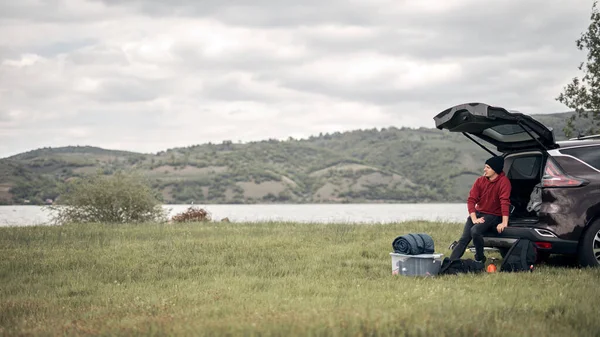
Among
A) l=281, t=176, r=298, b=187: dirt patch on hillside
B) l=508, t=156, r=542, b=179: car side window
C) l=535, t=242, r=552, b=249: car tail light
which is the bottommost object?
l=535, t=242, r=552, b=249: car tail light

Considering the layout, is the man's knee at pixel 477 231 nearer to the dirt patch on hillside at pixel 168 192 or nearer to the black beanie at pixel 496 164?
the black beanie at pixel 496 164

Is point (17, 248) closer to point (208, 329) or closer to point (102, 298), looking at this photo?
point (102, 298)

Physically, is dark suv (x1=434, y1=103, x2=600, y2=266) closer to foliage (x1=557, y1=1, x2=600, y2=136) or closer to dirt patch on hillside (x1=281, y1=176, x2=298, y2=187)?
foliage (x1=557, y1=1, x2=600, y2=136)

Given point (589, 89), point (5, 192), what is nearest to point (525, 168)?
point (589, 89)

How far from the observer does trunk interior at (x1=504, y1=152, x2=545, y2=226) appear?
11.7 m

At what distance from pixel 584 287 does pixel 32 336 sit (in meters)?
7.42

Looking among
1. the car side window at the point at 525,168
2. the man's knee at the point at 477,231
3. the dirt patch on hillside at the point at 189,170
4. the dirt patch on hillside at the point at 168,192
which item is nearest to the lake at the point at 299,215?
the car side window at the point at 525,168

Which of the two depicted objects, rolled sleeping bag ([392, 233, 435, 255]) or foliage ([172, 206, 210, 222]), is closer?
rolled sleeping bag ([392, 233, 435, 255])

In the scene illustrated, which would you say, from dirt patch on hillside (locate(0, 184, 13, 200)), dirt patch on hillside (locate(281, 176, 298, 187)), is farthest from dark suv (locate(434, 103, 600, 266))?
dirt patch on hillside (locate(281, 176, 298, 187))

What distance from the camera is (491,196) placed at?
447 inches

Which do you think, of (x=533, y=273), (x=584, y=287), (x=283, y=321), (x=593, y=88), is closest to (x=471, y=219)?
(x=533, y=273)

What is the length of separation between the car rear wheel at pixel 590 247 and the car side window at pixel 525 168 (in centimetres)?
162

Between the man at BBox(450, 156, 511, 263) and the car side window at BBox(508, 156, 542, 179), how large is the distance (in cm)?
71

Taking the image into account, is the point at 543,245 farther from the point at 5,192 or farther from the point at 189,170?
the point at 189,170
